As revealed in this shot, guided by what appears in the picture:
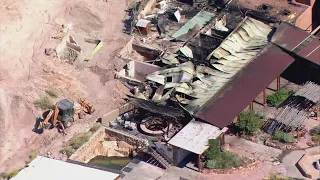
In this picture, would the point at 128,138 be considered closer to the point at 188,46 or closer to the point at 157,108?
the point at 157,108

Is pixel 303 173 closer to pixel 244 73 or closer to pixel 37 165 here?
pixel 244 73

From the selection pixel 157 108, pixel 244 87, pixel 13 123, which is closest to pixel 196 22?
pixel 244 87

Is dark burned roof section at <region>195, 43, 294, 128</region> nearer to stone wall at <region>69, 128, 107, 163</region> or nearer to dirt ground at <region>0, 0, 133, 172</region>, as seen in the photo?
stone wall at <region>69, 128, 107, 163</region>

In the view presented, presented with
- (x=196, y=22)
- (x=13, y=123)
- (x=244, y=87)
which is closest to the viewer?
(x=244, y=87)

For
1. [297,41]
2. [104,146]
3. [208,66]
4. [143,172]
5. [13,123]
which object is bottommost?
[104,146]

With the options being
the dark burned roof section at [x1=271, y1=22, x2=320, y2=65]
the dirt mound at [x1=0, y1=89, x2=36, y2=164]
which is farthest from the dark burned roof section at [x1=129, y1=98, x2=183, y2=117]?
the dark burned roof section at [x1=271, y1=22, x2=320, y2=65]

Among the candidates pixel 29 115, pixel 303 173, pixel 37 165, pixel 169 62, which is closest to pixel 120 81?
pixel 169 62
